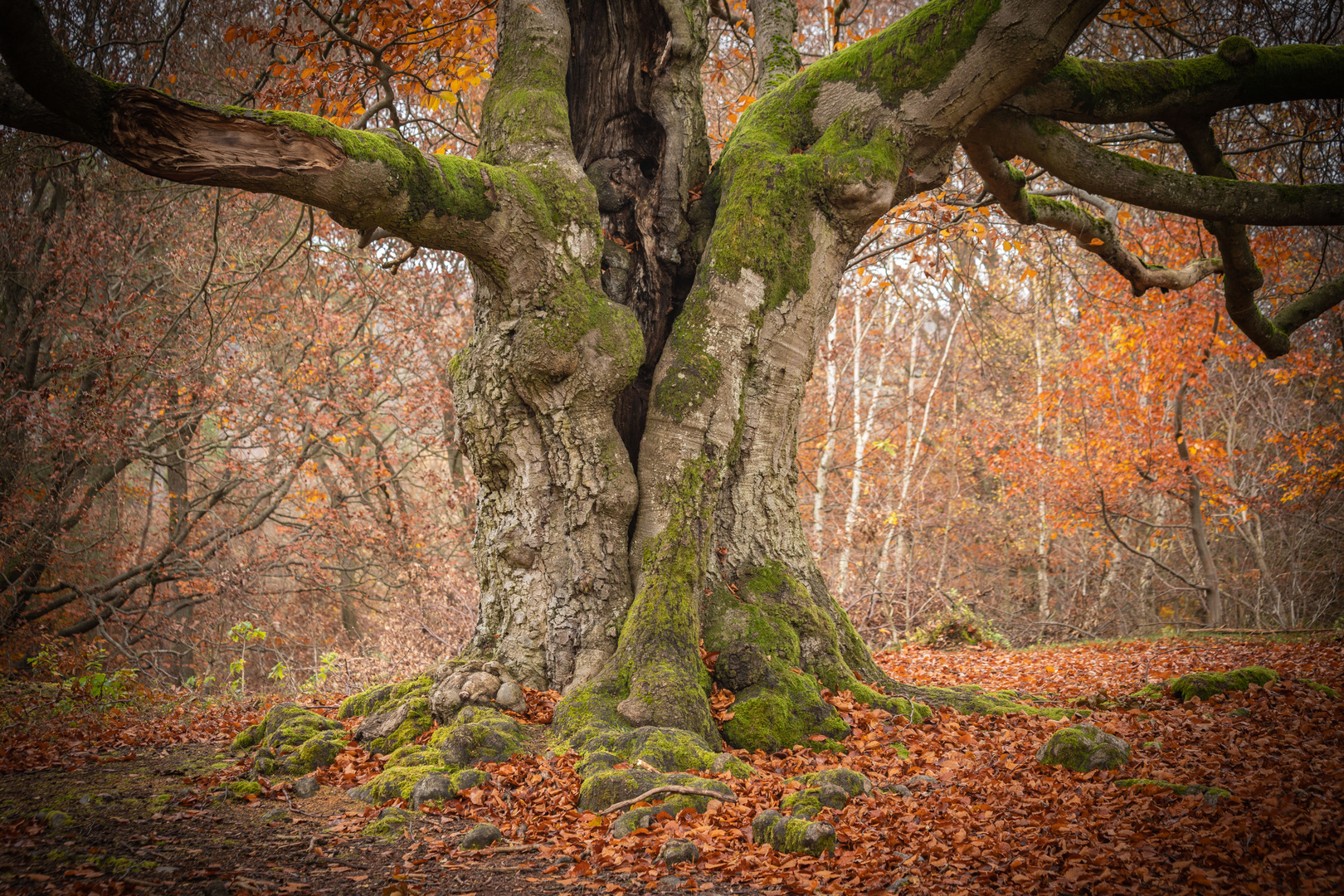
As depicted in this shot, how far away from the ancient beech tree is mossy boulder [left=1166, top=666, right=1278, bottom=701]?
1268 mm

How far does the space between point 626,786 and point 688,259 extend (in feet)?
11.4

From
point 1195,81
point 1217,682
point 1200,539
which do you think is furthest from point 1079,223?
point 1200,539

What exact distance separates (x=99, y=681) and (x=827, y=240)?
6636mm

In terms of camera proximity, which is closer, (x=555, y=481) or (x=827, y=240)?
(x=555, y=481)

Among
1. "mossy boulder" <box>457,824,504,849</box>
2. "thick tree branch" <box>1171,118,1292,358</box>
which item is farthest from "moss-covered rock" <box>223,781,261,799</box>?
"thick tree branch" <box>1171,118,1292,358</box>

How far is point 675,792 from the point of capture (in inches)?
120

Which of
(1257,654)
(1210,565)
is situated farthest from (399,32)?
(1210,565)

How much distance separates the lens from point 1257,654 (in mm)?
6676

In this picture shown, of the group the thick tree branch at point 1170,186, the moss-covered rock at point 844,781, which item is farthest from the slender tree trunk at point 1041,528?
the moss-covered rock at point 844,781

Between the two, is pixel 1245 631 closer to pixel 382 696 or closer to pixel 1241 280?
pixel 1241 280

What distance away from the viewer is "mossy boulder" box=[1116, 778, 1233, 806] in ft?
9.23

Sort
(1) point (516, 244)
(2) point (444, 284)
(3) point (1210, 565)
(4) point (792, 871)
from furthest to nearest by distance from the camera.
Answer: (2) point (444, 284)
(3) point (1210, 565)
(1) point (516, 244)
(4) point (792, 871)

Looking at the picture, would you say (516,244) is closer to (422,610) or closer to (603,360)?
(603,360)

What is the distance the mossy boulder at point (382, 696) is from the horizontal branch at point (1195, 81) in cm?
541
